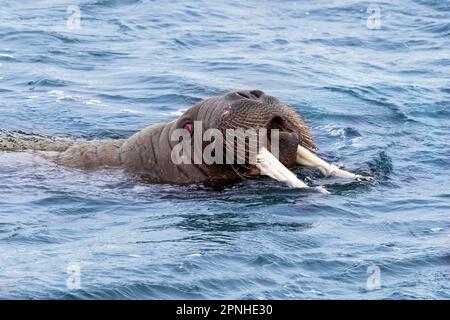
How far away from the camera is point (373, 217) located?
39.6ft

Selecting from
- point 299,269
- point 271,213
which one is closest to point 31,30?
point 271,213

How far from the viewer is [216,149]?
12578mm

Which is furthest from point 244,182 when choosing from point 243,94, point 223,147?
point 243,94

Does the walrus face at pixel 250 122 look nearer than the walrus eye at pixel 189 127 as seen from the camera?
Yes

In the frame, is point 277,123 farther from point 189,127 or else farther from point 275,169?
point 189,127

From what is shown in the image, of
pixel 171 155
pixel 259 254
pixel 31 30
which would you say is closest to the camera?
pixel 259 254

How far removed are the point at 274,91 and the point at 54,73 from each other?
407 cm

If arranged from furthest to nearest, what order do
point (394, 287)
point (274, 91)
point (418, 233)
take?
point (274, 91), point (418, 233), point (394, 287)

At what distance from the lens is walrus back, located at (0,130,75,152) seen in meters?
14.4

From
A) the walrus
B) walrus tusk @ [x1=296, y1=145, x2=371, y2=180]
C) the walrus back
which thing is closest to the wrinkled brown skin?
the walrus

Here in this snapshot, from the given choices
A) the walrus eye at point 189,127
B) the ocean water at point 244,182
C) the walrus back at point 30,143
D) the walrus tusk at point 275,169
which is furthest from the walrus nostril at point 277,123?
the walrus back at point 30,143

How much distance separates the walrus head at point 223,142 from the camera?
12336 millimetres

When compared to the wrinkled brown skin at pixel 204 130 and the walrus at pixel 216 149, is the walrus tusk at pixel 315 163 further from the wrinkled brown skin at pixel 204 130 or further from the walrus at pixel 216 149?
the wrinkled brown skin at pixel 204 130
